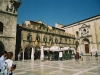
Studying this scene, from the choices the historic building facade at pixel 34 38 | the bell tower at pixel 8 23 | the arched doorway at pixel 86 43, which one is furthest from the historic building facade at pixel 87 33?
the bell tower at pixel 8 23

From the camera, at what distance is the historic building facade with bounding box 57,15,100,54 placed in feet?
114

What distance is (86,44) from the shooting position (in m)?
38.2

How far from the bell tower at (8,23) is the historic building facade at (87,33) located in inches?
1040

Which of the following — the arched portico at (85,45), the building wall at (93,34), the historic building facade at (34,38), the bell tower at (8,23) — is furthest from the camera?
the arched portico at (85,45)

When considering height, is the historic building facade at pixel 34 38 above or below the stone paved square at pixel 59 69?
above

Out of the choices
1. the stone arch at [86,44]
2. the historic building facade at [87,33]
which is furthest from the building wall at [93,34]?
the stone arch at [86,44]

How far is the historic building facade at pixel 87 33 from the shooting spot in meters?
34.7

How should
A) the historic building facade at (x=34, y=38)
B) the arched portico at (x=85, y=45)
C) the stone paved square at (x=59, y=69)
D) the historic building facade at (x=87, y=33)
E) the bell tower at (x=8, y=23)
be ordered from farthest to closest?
1. the arched portico at (x=85, y=45)
2. the historic building facade at (x=87, y=33)
3. the historic building facade at (x=34, y=38)
4. the bell tower at (x=8, y=23)
5. the stone paved square at (x=59, y=69)

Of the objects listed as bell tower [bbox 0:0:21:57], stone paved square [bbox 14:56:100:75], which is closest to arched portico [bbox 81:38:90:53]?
stone paved square [bbox 14:56:100:75]

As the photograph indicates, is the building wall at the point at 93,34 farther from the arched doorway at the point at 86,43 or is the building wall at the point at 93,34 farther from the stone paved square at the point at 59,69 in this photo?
the stone paved square at the point at 59,69

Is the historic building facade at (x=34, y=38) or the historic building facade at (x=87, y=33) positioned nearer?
the historic building facade at (x=34, y=38)

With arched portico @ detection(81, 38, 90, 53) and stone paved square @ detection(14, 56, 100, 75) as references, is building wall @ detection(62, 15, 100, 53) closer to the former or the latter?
arched portico @ detection(81, 38, 90, 53)

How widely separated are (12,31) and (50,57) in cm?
958

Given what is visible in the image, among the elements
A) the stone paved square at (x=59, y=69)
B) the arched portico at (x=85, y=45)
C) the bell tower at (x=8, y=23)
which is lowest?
the stone paved square at (x=59, y=69)
